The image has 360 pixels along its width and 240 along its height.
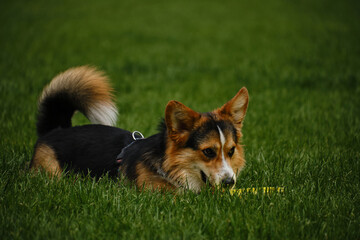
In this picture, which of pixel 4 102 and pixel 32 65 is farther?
pixel 32 65

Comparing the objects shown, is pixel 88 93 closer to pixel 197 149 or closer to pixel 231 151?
pixel 197 149

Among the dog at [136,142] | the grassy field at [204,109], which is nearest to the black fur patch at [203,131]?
the dog at [136,142]

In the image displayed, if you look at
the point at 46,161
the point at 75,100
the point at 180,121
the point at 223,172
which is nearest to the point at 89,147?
the point at 46,161

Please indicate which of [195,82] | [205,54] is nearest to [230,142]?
[195,82]

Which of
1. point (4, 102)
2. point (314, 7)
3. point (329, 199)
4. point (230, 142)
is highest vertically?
point (314, 7)

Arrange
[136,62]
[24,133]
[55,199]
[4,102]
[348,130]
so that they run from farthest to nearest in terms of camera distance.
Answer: [136,62] → [4,102] → [348,130] → [24,133] → [55,199]

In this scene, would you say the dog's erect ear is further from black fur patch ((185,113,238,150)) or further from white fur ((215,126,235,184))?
white fur ((215,126,235,184))

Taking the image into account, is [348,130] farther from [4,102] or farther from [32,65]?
[32,65]

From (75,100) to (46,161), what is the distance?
0.73 metres

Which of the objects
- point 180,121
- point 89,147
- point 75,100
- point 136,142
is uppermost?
point 180,121

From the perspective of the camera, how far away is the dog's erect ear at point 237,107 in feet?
11.4

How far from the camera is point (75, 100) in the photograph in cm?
397

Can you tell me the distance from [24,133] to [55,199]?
2.31 meters

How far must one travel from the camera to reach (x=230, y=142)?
3.27 m
